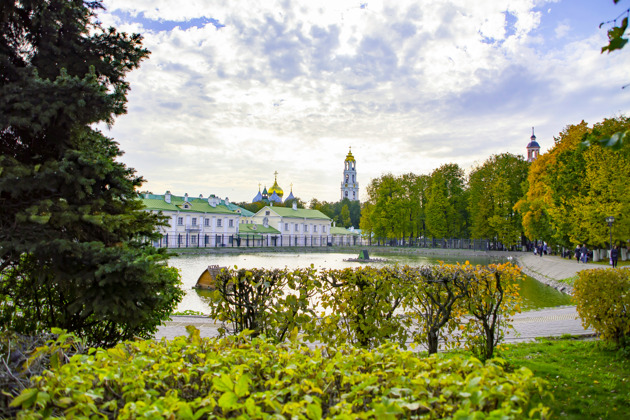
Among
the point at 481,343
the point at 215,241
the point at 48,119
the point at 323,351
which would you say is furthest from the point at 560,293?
the point at 215,241

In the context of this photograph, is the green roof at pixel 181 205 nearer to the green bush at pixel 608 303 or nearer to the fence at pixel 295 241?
the fence at pixel 295 241

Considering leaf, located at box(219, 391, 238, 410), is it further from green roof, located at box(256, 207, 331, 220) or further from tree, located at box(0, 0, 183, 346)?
green roof, located at box(256, 207, 331, 220)

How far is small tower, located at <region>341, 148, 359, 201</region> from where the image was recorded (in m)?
111

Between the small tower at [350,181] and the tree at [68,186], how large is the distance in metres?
106

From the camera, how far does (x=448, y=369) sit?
2445 millimetres

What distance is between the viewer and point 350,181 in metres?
111

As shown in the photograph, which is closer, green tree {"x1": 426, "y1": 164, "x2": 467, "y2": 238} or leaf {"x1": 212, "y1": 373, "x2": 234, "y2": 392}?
leaf {"x1": 212, "y1": 373, "x2": 234, "y2": 392}

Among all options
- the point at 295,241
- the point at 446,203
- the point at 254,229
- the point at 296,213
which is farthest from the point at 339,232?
the point at 446,203

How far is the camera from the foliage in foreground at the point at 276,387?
70.7 inches

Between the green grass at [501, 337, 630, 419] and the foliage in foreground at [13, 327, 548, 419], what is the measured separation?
1.49 meters

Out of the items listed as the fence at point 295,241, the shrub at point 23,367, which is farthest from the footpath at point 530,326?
the fence at point 295,241

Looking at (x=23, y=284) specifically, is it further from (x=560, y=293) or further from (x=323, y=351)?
(x=560, y=293)

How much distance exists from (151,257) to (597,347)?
7.22 m

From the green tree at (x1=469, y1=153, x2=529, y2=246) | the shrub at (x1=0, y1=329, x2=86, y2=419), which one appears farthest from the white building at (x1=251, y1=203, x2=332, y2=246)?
the shrub at (x1=0, y1=329, x2=86, y2=419)
